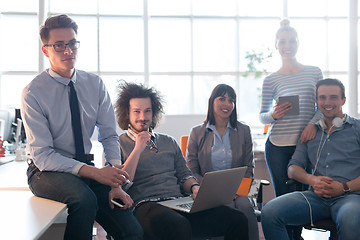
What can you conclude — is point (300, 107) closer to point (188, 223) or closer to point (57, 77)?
point (188, 223)

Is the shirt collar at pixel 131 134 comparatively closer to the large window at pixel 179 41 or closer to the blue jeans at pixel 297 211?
the blue jeans at pixel 297 211

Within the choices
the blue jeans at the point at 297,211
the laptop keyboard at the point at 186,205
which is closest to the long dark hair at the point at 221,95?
the blue jeans at the point at 297,211

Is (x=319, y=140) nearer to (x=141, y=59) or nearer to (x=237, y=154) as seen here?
(x=237, y=154)

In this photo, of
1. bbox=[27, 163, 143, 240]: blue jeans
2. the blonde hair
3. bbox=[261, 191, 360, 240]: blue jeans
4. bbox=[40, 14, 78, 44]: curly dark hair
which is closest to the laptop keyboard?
bbox=[27, 163, 143, 240]: blue jeans

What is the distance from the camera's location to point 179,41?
24.8 ft

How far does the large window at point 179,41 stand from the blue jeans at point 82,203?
5.31m

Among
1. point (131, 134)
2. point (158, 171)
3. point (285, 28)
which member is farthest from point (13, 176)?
point (285, 28)

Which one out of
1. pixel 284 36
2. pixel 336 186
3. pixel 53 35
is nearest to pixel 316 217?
pixel 336 186

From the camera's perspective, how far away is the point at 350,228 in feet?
7.64

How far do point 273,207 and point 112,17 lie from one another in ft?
18.7

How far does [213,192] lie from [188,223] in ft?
0.75

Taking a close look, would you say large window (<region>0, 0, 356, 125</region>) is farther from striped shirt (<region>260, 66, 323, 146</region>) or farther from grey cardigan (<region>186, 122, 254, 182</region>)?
grey cardigan (<region>186, 122, 254, 182</region>)

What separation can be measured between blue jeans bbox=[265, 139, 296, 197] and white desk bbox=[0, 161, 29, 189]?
1.79m

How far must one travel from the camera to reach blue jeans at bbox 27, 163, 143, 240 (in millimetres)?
1854
